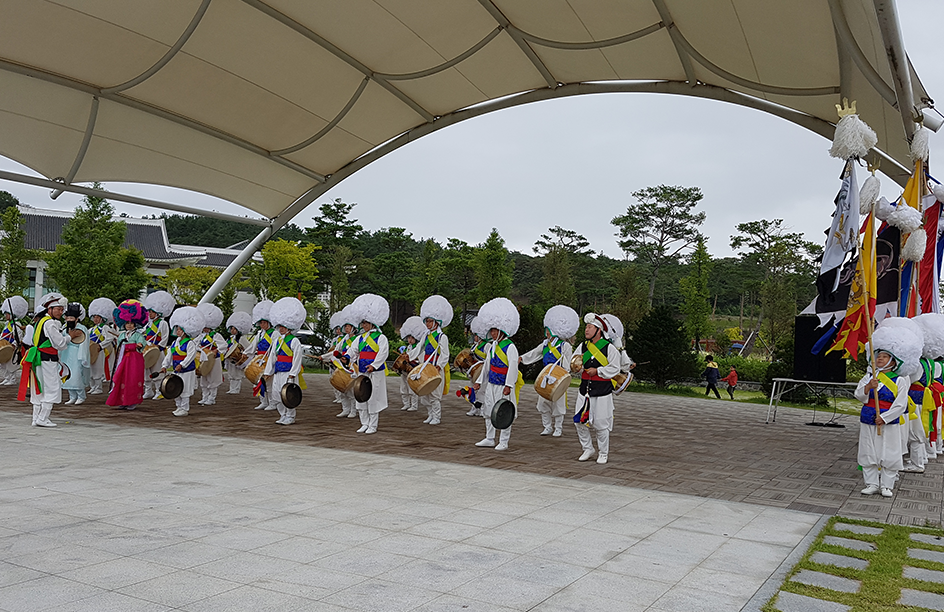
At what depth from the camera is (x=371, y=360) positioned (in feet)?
35.3

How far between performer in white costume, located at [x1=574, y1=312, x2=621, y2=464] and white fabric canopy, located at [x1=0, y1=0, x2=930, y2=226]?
4.40 meters

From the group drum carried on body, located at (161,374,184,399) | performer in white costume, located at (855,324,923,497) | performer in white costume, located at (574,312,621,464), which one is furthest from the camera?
drum carried on body, located at (161,374,184,399)

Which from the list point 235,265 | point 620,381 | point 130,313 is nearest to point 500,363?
point 620,381

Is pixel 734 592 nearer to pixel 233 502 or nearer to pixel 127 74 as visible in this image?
pixel 233 502

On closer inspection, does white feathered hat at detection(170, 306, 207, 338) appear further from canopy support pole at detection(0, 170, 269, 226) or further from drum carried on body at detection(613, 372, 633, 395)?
drum carried on body at detection(613, 372, 633, 395)

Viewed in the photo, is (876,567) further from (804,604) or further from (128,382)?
(128,382)

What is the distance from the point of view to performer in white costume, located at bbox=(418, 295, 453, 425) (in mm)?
12289

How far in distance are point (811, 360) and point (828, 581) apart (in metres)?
11.9

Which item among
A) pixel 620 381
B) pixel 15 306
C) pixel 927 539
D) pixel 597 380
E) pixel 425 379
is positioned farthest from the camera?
pixel 15 306

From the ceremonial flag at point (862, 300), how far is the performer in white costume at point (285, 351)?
746 cm

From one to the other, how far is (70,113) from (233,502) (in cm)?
1143

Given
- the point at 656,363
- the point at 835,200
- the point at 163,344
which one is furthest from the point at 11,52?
the point at 656,363

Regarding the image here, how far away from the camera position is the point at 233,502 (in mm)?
5863

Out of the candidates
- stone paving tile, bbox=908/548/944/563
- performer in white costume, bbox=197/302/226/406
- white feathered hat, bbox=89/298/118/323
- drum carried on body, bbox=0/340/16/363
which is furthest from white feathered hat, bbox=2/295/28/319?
stone paving tile, bbox=908/548/944/563
